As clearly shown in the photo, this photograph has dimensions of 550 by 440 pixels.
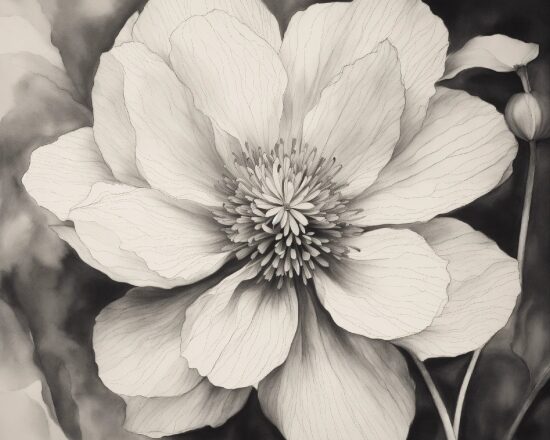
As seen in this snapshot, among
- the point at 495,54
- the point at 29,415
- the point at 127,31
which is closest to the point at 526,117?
the point at 495,54

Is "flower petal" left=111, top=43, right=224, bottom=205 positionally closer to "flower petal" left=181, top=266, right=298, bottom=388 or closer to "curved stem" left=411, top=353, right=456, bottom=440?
"flower petal" left=181, top=266, right=298, bottom=388

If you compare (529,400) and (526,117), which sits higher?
(526,117)

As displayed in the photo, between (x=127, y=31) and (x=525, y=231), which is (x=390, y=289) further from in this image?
(x=127, y=31)

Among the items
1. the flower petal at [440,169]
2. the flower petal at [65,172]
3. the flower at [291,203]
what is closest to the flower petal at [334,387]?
the flower at [291,203]

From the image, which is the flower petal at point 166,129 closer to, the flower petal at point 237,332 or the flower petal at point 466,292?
the flower petal at point 237,332

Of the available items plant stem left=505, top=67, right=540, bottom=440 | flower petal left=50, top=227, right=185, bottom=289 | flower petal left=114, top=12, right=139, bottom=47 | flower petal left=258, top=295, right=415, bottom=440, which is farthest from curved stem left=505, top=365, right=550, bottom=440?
flower petal left=114, top=12, right=139, bottom=47
